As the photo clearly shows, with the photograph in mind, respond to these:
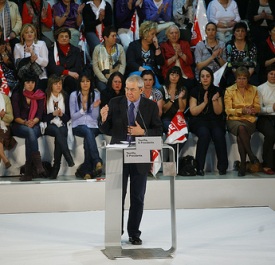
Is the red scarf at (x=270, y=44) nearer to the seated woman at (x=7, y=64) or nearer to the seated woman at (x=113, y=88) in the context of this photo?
the seated woman at (x=113, y=88)

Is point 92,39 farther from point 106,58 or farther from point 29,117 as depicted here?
point 29,117

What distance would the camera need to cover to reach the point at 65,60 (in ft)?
29.7

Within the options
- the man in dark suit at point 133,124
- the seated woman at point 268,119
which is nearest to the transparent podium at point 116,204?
the man in dark suit at point 133,124

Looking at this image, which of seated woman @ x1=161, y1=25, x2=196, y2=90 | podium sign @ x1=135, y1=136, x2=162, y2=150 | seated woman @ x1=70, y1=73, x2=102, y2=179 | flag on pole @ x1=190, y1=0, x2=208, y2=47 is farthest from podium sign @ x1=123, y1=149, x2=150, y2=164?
flag on pole @ x1=190, y1=0, x2=208, y2=47

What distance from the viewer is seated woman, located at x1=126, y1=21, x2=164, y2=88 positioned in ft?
30.2

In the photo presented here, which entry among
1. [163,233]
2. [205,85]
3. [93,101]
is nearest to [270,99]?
[205,85]

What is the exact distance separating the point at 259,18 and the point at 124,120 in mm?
3865

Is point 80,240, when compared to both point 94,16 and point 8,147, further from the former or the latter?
point 94,16

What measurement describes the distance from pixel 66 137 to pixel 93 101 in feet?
1.58

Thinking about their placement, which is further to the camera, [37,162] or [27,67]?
[27,67]

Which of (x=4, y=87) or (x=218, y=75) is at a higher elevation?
(x=218, y=75)

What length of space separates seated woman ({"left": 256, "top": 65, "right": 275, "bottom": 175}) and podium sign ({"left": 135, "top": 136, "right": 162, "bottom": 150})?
293 cm

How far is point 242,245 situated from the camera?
259 inches

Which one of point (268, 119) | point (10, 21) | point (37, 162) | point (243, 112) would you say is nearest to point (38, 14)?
point (10, 21)
